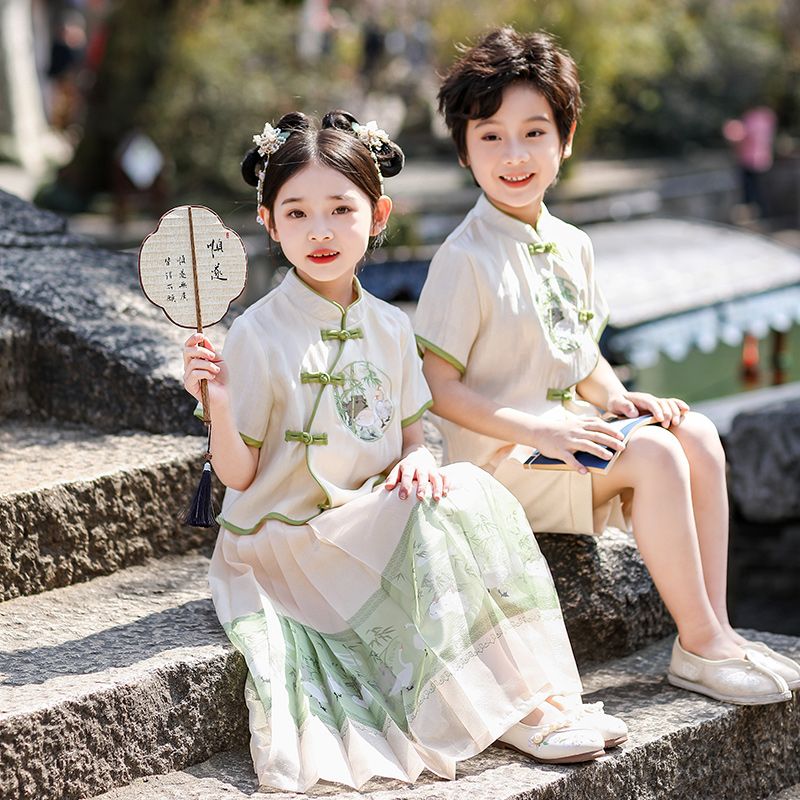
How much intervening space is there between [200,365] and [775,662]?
134 cm

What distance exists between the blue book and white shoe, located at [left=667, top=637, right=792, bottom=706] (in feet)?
1.46

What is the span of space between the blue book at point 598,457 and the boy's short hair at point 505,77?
0.66 meters

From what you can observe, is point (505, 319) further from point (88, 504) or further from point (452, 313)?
point (88, 504)

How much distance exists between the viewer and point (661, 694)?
2779 mm

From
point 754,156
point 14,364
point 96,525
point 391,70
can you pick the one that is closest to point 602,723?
point 96,525

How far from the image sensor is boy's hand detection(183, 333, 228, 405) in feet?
7.77

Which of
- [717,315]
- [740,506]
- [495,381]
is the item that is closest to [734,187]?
[717,315]

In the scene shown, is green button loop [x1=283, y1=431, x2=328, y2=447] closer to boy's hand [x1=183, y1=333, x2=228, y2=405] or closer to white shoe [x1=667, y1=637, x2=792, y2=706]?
boy's hand [x1=183, y1=333, x2=228, y2=405]

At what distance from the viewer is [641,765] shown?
248cm


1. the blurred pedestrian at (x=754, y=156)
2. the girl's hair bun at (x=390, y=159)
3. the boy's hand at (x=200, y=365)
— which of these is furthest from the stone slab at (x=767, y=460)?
the blurred pedestrian at (x=754, y=156)

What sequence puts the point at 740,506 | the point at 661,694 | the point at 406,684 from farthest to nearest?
the point at 740,506 < the point at 661,694 < the point at 406,684

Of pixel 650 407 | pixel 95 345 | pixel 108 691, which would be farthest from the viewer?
pixel 95 345

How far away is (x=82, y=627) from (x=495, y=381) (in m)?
1.01

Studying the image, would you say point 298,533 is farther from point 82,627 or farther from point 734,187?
point 734,187
